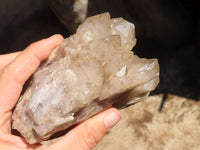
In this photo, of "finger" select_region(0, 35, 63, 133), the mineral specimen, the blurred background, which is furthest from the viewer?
the blurred background

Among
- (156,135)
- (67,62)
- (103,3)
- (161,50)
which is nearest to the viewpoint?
(67,62)

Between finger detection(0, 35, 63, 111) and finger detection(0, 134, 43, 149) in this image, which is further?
finger detection(0, 35, 63, 111)

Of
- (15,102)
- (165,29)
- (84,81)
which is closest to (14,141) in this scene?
(15,102)

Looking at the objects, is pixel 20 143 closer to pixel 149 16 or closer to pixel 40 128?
pixel 40 128

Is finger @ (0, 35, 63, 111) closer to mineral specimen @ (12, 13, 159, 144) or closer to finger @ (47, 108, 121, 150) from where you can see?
mineral specimen @ (12, 13, 159, 144)

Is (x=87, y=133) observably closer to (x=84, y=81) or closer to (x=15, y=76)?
(x=84, y=81)

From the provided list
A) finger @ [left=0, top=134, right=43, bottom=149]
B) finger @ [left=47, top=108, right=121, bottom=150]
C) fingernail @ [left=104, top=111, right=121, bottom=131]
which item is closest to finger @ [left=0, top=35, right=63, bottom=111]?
finger @ [left=0, top=134, right=43, bottom=149]

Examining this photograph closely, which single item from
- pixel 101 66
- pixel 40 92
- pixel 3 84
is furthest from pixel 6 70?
pixel 101 66
